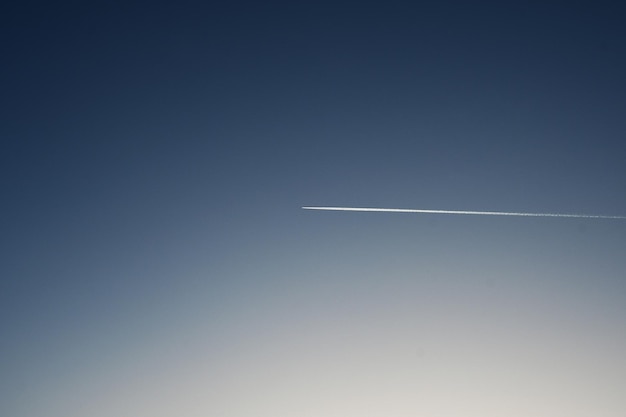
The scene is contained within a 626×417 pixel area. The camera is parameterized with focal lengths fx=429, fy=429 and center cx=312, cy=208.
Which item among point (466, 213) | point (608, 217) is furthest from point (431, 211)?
point (608, 217)

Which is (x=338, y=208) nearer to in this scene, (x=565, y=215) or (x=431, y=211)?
(x=431, y=211)

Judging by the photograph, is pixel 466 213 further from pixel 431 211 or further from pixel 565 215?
pixel 565 215

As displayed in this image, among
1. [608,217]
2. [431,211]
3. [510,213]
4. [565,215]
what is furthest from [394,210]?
[608,217]

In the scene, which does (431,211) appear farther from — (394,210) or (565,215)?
(565,215)

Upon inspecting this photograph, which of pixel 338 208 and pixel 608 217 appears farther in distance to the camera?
pixel 338 208

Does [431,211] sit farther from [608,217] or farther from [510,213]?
[608,217]

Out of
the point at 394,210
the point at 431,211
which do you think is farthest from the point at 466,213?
the point at 394,210

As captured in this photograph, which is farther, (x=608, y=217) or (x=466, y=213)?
(x=466, y=213)

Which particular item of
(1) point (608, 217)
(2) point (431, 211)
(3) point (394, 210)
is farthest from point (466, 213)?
(1) point (608, 217)
